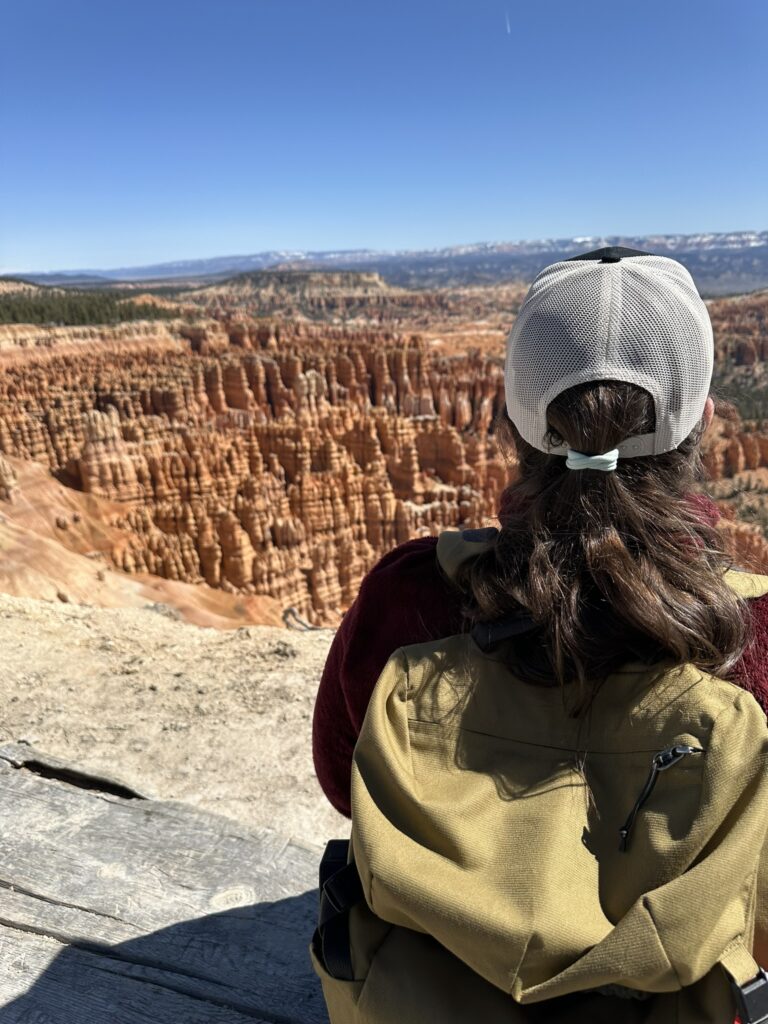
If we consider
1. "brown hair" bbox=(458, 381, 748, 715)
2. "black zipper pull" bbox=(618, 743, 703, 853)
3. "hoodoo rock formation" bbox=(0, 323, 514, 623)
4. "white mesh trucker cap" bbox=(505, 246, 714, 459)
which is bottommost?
"hoodoo rock formation" bbox=(0, 323, 514, 623)

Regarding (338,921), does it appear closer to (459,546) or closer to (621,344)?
(459,546)

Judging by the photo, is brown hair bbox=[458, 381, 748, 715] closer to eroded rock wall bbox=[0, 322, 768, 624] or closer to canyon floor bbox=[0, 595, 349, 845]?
canyon floor bbox=[0, 595, 349, 845]

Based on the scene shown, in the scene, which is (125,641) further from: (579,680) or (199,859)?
(579,680)

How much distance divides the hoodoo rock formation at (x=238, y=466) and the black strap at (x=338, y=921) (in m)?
10.5

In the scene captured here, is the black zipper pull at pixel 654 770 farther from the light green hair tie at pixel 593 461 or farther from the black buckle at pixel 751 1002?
the light green hair tie at pixel 593 461

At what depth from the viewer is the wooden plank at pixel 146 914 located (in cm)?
158

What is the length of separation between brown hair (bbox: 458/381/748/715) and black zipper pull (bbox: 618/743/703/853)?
0.37ft

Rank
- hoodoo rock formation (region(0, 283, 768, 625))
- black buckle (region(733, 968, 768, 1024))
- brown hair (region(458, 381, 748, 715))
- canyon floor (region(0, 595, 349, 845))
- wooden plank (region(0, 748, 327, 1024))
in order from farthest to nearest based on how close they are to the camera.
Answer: hoodoo rock formation (region(0, 283, 768, 625)), canyon floor (region(0, 595, 349, 845)), wooden plank (region(0, 748, 327, 1024)), brown hair (region(458, 381, 748, 715)), black buckle (region(733, 968, 768, 1024))

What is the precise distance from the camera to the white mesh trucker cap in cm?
103

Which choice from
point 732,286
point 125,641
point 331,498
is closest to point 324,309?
point 732,286

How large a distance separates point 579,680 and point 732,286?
14742 centimetres

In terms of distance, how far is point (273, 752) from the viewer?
3.85 meters

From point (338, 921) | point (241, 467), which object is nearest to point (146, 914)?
point (338, 921)

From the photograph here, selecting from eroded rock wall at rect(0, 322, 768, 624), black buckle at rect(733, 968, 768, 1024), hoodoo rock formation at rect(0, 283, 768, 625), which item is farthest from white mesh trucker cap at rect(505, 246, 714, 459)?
eroded rock wall at rect(0, 322, 768, 624)
